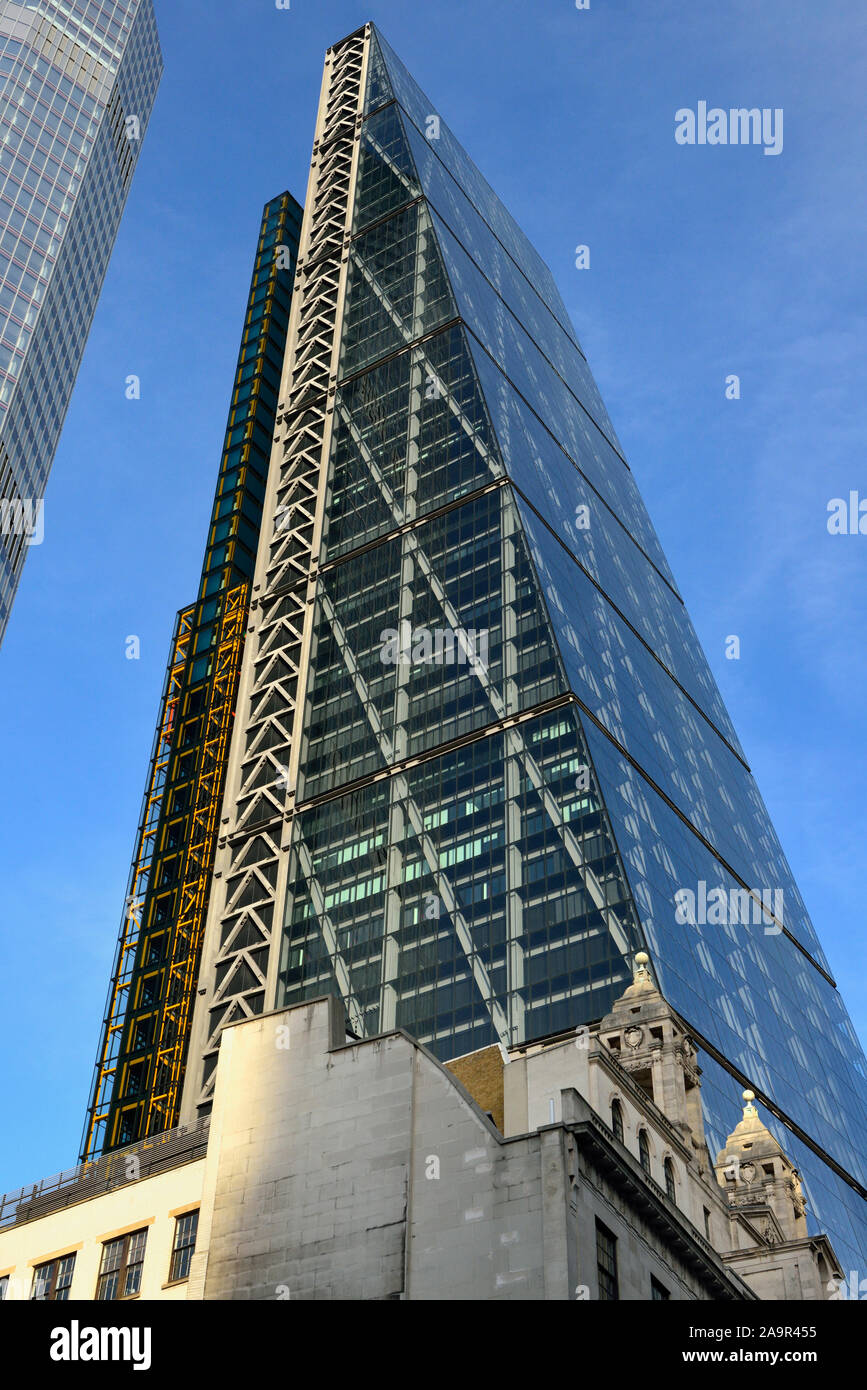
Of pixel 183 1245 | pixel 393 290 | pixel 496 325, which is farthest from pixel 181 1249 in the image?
pixel 496 325

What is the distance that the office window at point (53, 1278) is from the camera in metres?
48.7

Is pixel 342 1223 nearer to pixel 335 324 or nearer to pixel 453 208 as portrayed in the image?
pixel 335 324

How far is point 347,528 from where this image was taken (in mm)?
133375

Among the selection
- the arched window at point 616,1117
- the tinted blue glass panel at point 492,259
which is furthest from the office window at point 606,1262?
the tinted blue glass panel at point 492,259

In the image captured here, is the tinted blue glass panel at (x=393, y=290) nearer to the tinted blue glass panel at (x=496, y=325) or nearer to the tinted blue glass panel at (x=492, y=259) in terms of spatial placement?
the tinted blue glass panel at (x=496, y=325)

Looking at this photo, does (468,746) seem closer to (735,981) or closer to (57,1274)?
(735,981)

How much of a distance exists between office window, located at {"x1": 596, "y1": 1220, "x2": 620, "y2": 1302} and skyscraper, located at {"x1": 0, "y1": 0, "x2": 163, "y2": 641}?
106 m

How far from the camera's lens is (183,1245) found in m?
47.5

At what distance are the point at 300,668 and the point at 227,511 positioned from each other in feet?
79.0

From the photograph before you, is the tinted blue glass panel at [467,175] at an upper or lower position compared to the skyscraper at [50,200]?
upper

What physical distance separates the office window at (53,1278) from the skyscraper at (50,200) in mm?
93839

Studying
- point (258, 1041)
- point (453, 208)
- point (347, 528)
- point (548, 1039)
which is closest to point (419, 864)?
point (548, 1039)

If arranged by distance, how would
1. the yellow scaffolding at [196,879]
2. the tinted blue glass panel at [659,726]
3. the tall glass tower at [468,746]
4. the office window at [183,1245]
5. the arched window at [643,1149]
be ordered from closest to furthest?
the office window at [183,1245]
the arched window at [643,1149]
the tall glass tower at [468,746]
the yellow scaffolding at [196,879]
the tinted blue glass panel at [659,726]

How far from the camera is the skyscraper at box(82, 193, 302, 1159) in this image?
10562 cm
